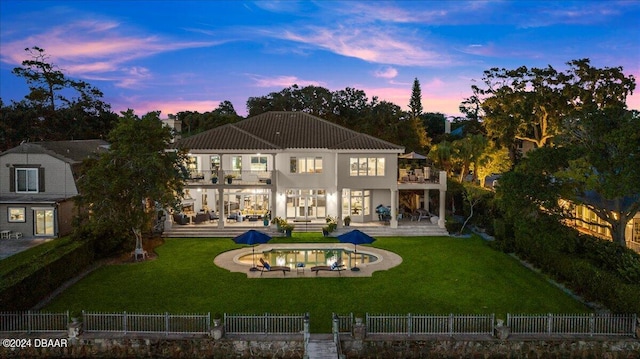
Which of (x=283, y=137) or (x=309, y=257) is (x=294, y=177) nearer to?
(x=283, y=137)

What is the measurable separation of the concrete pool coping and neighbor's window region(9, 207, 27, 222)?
13.3 metres

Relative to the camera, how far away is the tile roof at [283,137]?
32.1 meters

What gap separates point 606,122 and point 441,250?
442 inches

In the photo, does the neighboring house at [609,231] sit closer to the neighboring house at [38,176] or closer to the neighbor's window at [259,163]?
the neighbor's window at [259,163]

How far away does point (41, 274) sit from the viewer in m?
18.0

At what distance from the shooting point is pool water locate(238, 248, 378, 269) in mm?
24067

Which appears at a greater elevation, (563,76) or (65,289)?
(563,76)

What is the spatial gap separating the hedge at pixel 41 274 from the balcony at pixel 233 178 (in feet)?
34.3

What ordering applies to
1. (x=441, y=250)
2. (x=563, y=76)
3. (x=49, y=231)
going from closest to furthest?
(x=441, y=250) → (x=49, y=231) → (x=563, y=76)

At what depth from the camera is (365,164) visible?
108 ft

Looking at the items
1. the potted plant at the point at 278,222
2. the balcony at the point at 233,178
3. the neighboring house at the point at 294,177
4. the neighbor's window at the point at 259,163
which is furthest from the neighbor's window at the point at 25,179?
the potted plant at the point at 278,222

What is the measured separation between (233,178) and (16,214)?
13425mm

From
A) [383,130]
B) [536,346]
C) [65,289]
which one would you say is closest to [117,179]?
[65,289]

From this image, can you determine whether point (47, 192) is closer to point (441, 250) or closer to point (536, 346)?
point (441, 250)
